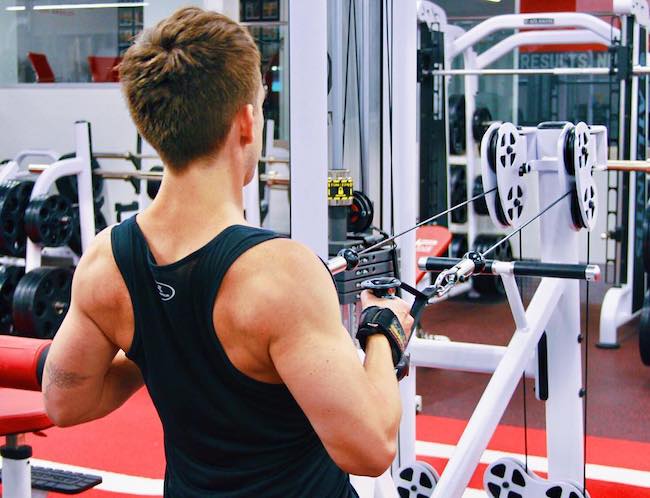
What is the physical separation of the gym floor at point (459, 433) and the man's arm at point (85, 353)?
5.83 ft

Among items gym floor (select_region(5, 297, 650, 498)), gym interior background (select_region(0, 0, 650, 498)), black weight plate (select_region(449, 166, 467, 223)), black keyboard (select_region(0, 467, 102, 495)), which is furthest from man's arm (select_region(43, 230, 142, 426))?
black weight plate (select_region(449, 166, 467, 223))

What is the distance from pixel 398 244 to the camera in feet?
8.11

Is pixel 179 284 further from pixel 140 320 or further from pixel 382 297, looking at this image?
pixel 382 297

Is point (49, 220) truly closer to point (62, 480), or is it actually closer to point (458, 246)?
point (62, 480)

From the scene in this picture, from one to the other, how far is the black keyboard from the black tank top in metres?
1.74

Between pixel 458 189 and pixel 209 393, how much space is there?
5134 millimetres

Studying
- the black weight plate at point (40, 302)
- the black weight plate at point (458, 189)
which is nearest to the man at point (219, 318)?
the black weight plate at point (40, 302)

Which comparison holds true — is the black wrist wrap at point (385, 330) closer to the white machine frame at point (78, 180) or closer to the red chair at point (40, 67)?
the white machine frame at point (78, 180)

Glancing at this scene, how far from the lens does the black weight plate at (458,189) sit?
6.13 meters

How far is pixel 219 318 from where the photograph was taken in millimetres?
1116

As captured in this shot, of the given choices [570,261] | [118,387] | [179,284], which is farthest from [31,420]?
[570,261]

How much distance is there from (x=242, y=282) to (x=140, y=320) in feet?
0.59

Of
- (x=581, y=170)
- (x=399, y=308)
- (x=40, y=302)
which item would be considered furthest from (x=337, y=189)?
(x=40, y=302)

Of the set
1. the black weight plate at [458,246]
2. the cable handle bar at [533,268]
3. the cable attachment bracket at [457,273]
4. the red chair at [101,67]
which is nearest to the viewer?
the cable attachment bracket at [457,273]
